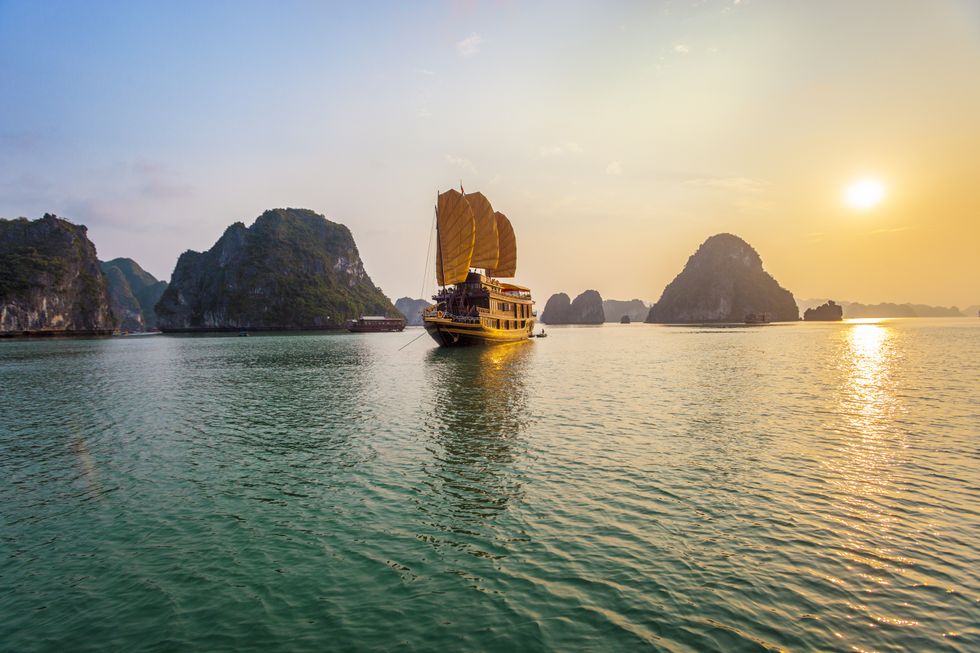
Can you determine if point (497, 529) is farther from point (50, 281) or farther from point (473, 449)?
point (50, 281)

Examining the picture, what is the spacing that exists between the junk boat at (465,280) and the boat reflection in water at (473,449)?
26.8 m

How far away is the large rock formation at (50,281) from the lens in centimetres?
13475

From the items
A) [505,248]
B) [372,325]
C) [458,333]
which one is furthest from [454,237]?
[372,325]

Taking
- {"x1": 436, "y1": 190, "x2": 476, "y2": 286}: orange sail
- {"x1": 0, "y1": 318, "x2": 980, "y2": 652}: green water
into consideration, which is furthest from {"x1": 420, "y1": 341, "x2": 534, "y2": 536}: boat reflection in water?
{"x1": 436, "y1": 190, "x2": 476, "y2": 286}: orange sail

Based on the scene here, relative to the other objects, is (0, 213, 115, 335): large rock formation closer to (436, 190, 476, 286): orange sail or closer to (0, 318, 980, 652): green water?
(436, 190, 476, 286): orange sail

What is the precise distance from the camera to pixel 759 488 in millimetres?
11516

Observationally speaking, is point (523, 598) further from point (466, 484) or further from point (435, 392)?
point (435, 392)

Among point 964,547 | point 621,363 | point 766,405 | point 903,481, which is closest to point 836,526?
point 964,547

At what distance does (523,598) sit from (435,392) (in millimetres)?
21420

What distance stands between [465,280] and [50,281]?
6259 inches

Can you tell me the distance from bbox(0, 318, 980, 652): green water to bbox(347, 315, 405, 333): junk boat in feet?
424

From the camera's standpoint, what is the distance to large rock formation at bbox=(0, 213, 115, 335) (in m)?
135

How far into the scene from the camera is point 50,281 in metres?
144

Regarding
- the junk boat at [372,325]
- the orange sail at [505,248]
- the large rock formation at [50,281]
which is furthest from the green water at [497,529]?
the large rock formation at [50,281]
